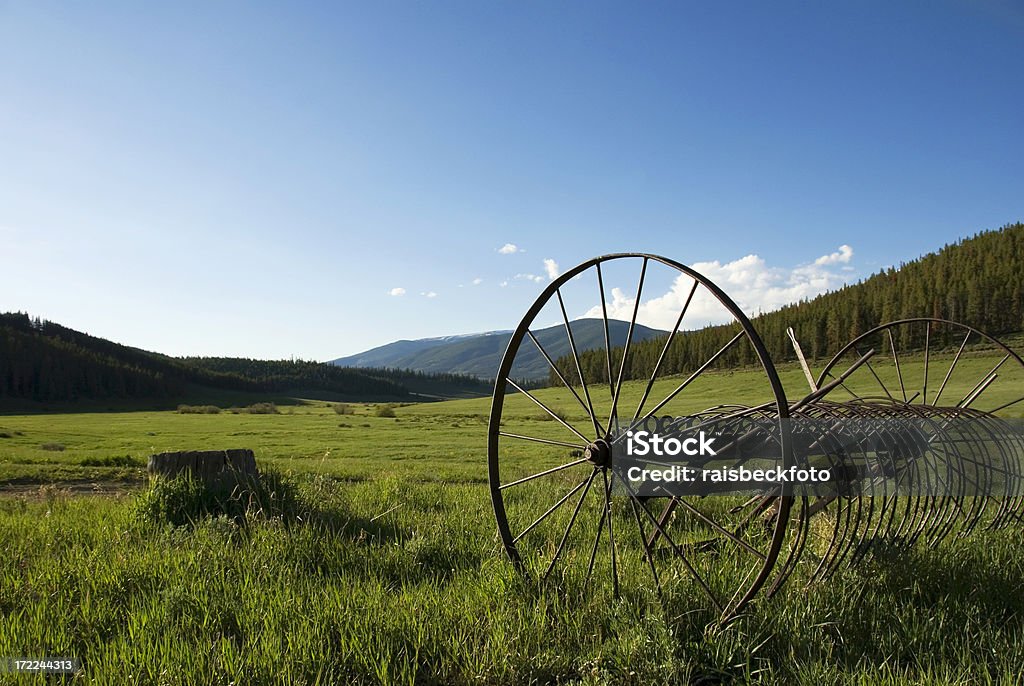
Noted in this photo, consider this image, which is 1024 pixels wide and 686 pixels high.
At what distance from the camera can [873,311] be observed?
88938mm

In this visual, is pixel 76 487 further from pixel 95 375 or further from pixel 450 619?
pixel 95 375

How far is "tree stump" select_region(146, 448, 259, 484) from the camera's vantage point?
24.0ft

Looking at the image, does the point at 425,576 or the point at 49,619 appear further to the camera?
the point at 425,576

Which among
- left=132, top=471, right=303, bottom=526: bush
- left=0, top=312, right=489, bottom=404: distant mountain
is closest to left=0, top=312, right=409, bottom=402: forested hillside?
left=0, top=312, right=489, bottom=404: distant mountain

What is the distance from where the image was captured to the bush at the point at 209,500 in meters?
6.81

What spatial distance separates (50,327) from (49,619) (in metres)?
154

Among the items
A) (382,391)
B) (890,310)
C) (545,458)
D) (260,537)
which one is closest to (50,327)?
(382,391)

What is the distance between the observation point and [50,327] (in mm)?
124188

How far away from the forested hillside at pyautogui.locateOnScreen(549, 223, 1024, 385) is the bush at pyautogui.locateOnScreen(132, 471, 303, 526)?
265 feet

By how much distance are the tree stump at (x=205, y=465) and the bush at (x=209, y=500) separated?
4.3 inches

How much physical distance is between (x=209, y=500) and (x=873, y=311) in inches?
3990

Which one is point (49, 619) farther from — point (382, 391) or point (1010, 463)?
point (382, 391)

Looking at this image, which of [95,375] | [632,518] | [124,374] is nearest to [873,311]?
[632,518]
